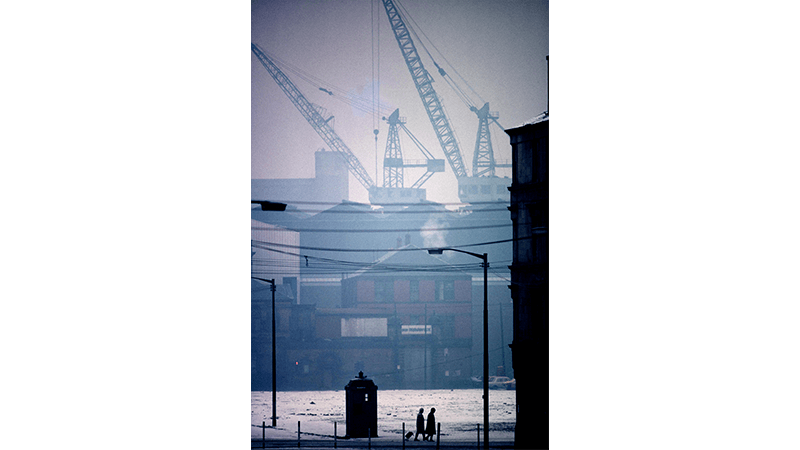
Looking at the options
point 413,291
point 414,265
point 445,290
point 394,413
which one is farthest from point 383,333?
point 394,413


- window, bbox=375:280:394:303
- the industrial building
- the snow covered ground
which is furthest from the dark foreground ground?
the industrial building

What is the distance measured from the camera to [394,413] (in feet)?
117

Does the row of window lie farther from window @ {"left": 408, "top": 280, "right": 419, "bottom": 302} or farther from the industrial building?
the industrial building

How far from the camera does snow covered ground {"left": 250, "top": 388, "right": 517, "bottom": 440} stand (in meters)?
27.9

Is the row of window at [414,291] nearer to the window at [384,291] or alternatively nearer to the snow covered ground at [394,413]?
the window at [384,291]

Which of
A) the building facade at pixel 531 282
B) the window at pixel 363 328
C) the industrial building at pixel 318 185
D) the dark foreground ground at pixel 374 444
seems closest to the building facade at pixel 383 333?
the window at pixel 363 328

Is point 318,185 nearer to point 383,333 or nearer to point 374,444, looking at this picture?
point 383,333

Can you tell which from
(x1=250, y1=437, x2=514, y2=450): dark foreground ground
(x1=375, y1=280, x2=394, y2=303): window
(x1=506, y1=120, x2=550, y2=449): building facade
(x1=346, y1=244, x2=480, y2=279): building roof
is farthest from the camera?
(x1=346, y1=244, x2=480, y2=279): building roof
